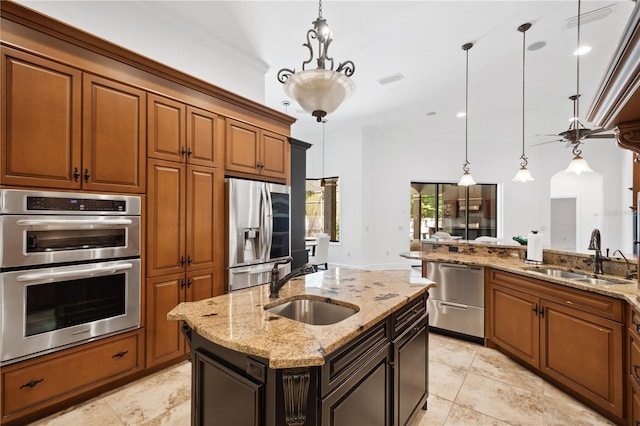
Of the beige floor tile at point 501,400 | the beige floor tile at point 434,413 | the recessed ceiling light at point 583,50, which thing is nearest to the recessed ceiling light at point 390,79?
the recessed ceiling light at point 583,50

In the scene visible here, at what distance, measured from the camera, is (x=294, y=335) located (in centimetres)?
120

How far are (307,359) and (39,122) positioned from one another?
234 cm

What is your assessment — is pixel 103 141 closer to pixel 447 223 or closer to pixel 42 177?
pixel 42 177

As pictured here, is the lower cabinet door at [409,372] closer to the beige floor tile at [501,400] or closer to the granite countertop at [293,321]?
the granite countertop at [293,321]

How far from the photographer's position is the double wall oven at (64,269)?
1.80 metres

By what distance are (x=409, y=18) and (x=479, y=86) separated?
2253 mm

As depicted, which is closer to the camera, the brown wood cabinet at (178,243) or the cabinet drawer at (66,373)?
the cabinet drawer at (66,373)

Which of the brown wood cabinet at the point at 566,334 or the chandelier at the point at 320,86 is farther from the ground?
the chandelier at the point at 320,86

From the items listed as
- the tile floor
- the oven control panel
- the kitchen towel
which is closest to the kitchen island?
the tile floor

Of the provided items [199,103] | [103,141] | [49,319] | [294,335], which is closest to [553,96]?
[199,103]

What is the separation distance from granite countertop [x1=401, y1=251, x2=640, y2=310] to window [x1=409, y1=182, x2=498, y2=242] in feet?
13.0

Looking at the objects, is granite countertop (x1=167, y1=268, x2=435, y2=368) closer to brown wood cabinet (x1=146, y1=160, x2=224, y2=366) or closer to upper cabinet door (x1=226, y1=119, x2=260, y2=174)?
brown wood cabinet (x1=146, y1=160, x2=224, y2=366)

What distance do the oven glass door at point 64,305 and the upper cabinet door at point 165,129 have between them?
0.97 meters

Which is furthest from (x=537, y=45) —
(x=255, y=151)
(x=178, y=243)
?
(x=178, y=243)
